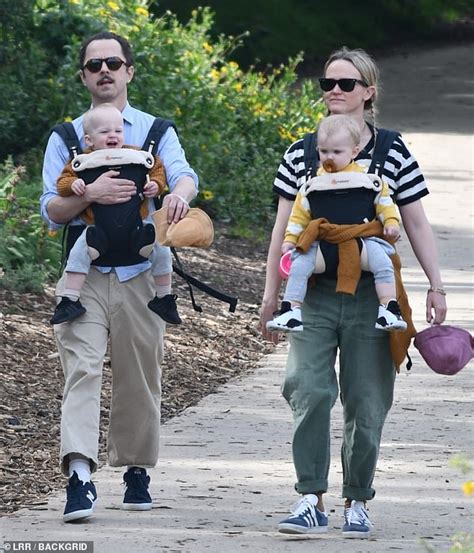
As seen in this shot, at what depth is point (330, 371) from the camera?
5527 mm

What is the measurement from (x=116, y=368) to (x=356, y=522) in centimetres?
108

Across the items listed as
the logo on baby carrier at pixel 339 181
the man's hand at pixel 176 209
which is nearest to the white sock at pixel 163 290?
the man's hand at pixel 176 209

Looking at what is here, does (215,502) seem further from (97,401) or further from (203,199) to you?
(203,199)

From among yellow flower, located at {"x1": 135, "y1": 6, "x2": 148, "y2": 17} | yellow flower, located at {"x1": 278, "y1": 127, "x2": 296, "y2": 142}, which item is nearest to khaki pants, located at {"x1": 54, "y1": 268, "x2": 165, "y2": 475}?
yellow flower, located at {"x1": 135, "y1": 6, "x2": 148, "y2": 17}

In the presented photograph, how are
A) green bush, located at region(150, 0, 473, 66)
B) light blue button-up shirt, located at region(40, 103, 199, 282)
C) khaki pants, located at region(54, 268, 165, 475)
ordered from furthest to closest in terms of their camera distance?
green bush, located at region(150, 0, 473, 66)
light blue button-up shirt, located at region(40, 103, 199, 282)
khaki pants, located at region(54, 268, 165, 475)

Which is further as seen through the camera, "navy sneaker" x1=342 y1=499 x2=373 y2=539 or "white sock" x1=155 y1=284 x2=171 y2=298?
"white sock" x1=155 y1=284 x2=171 y2=298

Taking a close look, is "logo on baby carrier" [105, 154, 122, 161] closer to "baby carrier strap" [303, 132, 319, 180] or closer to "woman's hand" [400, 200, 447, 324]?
"baby carrier strap" [303, 132, 319, 180]

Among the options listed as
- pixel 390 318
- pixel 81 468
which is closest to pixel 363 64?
pixel 390 318

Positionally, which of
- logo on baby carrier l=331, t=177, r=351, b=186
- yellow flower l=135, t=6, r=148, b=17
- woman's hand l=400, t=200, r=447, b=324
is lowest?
woman's hand l=400, t=200, r=447, b=324

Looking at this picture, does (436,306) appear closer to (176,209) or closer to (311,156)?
(311,156)

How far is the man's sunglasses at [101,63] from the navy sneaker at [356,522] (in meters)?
1.81

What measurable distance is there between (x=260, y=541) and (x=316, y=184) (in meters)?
1.25

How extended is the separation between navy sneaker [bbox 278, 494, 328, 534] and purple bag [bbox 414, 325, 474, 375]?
646mm

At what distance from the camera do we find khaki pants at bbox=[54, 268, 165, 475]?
18.6ft
